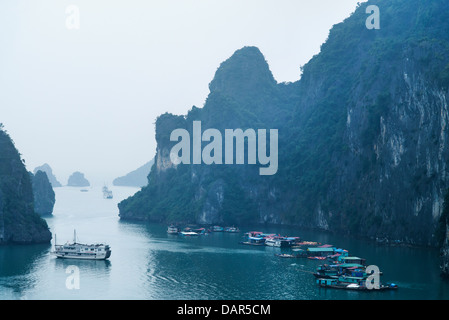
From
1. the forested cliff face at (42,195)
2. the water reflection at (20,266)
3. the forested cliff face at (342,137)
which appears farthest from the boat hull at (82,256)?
the forested cliff face at (42,195)

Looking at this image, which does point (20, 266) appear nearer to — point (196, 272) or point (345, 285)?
point (196, 272)

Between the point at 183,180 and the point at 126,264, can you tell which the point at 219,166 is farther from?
the point at 126,264

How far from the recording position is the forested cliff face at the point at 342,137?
54.3 metres

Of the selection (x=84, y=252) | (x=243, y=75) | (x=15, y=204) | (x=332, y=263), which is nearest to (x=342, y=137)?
(x=332, y=263)

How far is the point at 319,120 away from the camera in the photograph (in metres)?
81.0

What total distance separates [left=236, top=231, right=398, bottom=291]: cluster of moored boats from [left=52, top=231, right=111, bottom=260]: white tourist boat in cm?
1431

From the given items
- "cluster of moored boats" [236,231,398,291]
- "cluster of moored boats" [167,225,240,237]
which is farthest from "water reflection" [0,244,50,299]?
"cluster of moored boats" [236,231,398,291]

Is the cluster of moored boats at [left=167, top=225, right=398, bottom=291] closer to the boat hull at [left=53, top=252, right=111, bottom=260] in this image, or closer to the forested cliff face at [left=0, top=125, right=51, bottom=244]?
the boat hull at [left=53, top=252, right=111, bottom=260]

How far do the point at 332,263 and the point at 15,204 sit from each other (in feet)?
101

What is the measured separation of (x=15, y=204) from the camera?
185 ft

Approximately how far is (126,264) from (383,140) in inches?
1171

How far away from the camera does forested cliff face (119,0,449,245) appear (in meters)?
54.3
